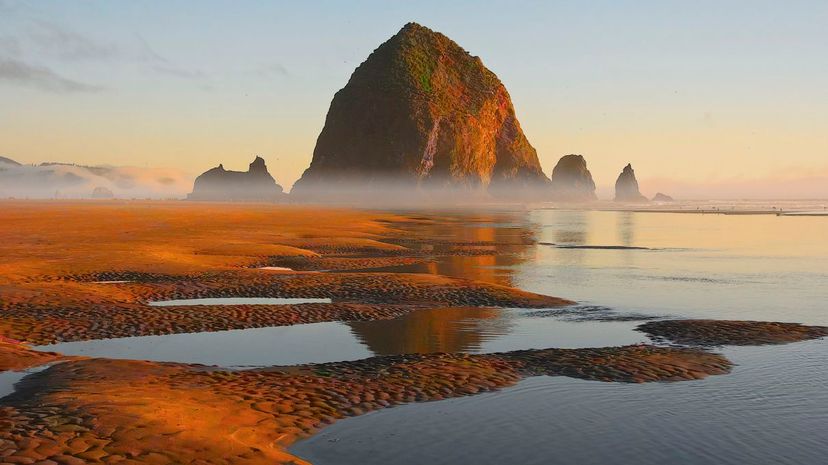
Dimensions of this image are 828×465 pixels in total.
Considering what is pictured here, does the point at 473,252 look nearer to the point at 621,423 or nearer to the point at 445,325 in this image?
the point at 445,325

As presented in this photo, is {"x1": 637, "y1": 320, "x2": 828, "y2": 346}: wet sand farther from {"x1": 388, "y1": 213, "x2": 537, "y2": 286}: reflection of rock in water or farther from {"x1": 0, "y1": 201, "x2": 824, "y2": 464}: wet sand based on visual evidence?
{"x1": 388, "y1": 213, "x2": 537, "y2": 286}: reflection of rock in water

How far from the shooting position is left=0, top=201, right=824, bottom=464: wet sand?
37.3 ft

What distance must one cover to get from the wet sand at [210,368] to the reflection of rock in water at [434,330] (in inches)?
43.6

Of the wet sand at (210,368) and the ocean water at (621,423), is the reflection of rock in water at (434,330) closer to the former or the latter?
the wet sand at (210,368)

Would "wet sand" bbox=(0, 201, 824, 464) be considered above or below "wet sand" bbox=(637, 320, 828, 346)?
above

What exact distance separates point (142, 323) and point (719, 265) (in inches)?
1451

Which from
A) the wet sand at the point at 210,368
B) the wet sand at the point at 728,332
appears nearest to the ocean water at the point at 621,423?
the wet sand at the point at 210,368

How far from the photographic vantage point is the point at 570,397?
15.3 m

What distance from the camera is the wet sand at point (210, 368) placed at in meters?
Answer: 11.4

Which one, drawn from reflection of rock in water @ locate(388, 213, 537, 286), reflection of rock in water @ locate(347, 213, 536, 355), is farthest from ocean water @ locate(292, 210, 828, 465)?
reflection of rock in water @ locate(388, 213, 537, 286)

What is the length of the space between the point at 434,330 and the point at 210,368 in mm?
8161

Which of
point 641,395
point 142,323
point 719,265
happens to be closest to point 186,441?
point 641,395

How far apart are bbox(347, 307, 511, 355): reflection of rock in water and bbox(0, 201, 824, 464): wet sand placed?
1.11 m

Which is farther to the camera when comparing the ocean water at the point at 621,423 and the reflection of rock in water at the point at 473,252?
the reflection of rock in water at the point at 473,252
